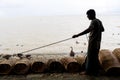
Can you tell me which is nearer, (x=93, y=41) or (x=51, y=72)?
(x=93, y=41)

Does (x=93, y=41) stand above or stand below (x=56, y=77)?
above

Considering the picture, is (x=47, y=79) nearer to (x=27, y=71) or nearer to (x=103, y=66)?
(x=27, y=71)

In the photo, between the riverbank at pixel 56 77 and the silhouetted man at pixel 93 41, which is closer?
the silhouetted man at pixel 93 41

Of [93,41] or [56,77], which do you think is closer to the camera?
[93,41]

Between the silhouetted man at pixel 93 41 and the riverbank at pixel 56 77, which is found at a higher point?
the silhouetted man at pixel 93 41

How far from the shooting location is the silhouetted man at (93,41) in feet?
28.7

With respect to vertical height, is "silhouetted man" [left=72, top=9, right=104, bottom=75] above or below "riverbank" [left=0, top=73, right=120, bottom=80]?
above

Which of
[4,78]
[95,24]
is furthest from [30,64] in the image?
[95,24]

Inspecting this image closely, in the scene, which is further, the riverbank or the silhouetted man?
the riverbank

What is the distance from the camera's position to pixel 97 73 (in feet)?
30.6

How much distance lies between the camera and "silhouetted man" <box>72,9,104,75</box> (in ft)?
28.7

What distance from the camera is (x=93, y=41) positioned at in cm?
892

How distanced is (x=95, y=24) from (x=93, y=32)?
281 mm

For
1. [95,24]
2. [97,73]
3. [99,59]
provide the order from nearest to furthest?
[95,24], [97,73], [99,59]
